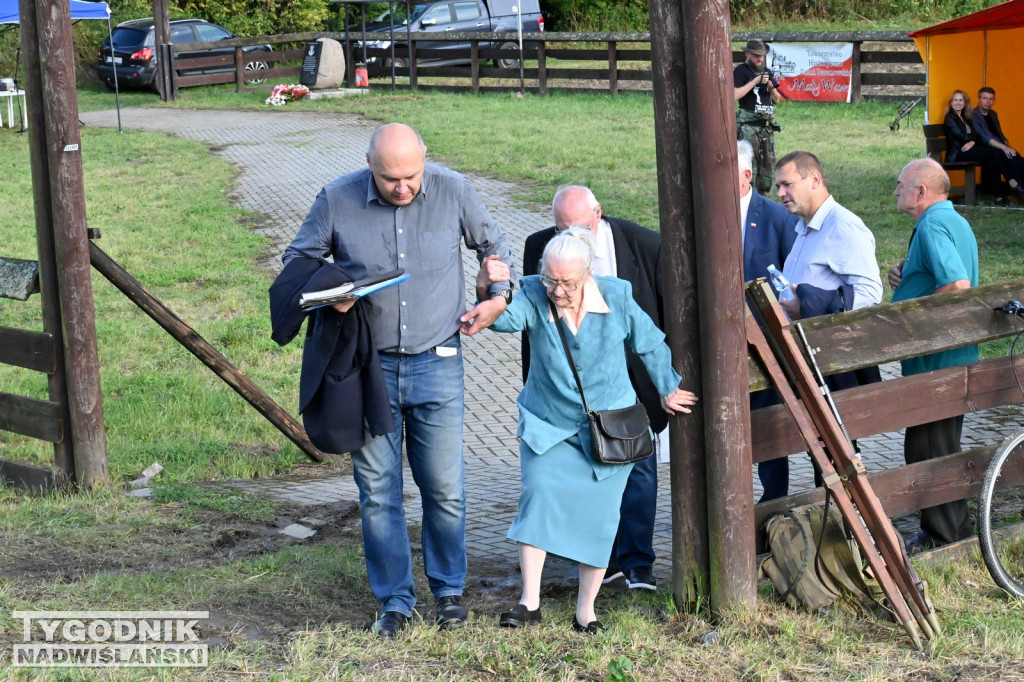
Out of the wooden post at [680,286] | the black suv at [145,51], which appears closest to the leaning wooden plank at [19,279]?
the wooden post at [680,286]

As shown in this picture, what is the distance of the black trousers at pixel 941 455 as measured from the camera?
5.08 metres

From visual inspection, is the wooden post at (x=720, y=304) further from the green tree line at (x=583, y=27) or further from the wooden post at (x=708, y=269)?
the green tree line at (x=583, y=27)

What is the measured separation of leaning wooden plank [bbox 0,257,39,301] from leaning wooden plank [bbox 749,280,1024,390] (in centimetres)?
409

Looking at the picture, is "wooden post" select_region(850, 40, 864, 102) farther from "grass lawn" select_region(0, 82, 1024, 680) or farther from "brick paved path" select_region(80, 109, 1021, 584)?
"brick paved path" select_region(80, 109, 1021, 584)

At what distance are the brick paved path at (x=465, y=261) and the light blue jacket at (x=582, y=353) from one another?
1171 millimetres

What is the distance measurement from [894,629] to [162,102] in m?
25.1

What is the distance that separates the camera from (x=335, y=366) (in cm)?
427

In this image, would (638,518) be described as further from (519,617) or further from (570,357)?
(570,357)

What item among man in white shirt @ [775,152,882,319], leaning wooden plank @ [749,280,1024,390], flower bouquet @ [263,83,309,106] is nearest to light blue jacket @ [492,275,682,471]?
leaning wooden plank @ [749,280,1024,390]

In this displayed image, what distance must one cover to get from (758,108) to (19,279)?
30.8 feet

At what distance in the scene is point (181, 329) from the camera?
6.50 m

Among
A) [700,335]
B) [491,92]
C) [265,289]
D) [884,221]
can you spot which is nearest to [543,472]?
[700,335]

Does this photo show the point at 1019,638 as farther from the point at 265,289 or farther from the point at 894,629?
the point at 265,289

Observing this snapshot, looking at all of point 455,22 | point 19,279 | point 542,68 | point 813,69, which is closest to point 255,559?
point 19,279
